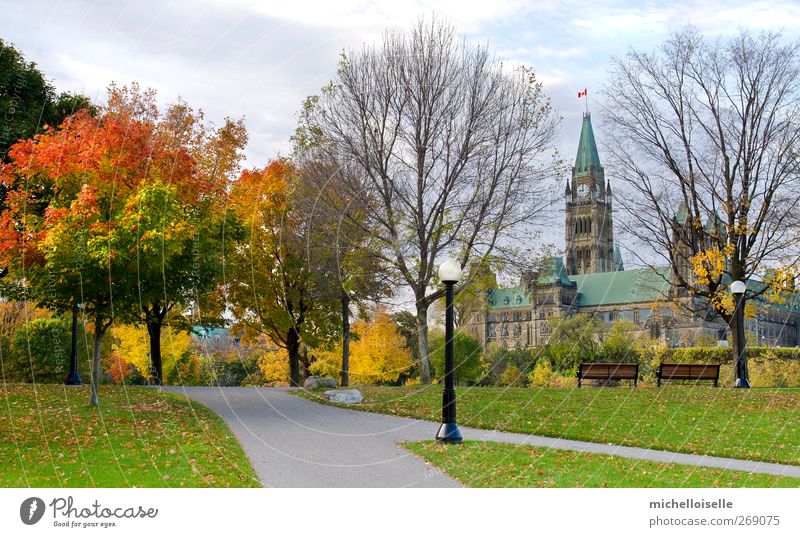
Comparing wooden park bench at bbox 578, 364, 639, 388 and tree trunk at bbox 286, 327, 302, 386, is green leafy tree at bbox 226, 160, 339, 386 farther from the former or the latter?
wooden park bench at bbox 578, 364, 639, 388

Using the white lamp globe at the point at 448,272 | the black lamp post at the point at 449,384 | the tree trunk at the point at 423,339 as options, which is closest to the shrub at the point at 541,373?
the tree trunk at the point at 423,339

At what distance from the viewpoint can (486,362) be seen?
37406mm

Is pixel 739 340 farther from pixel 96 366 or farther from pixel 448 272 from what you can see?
pixel 96 366

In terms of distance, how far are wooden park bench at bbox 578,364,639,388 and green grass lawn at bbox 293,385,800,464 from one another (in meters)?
0.35

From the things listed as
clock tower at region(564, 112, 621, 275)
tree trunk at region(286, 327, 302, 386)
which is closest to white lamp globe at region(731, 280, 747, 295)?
clock tower at region(564, 112, 621, 275)

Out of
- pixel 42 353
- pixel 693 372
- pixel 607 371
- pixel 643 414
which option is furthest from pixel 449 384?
pixel 42 353

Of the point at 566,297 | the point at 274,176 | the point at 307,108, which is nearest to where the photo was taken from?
the point at 307,108

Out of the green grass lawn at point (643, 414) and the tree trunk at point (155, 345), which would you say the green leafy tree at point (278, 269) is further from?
the green grass lawn at point (643, 414)

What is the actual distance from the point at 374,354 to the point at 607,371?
13.5 metres

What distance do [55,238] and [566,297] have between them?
49073 mm

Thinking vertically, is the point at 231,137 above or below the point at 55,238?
above

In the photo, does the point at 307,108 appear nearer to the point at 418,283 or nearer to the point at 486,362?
the point at 418,283

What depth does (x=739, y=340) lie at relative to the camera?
1955cm
